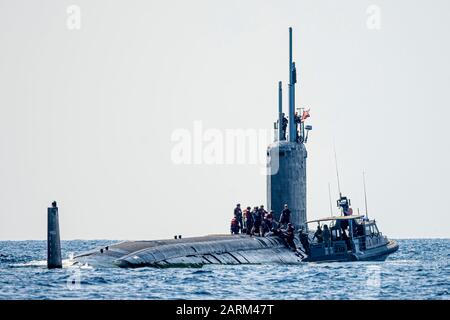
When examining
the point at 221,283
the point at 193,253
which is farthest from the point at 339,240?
the point at 221,283

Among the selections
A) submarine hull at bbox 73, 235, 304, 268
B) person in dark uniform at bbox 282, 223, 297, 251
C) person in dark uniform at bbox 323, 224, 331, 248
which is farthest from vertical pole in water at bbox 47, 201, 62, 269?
person in dark uniform at bbox 323, 224, 331, 248

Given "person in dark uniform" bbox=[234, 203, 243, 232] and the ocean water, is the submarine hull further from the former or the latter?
"person in dark uniform" bbox=[234, 203, 243, 232]

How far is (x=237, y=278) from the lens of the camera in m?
31.5

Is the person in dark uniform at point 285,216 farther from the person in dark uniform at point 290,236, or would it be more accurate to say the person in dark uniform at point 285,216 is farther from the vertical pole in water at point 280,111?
the vertical pole in water at point 280,111

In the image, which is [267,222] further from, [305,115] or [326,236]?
[305,115]

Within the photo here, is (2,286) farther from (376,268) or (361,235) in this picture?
(361,235)

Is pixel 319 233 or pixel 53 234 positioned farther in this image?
pixel 319 233

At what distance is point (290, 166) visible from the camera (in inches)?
1785

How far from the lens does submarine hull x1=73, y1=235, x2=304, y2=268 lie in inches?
1382

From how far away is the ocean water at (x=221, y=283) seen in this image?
26250 millimetres

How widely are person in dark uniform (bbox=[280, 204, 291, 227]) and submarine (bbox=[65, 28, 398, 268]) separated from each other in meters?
0.79

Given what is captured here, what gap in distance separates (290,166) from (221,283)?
54.1 ft
